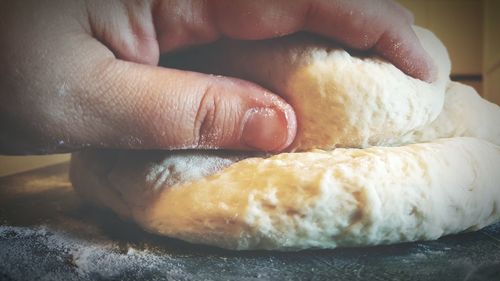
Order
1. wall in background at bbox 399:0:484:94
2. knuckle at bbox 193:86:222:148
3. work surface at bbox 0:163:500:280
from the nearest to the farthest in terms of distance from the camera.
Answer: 1. work surface at bbox 0:163:500:280
2. knuckle at bbox 193:86:222:148
3. wall in background at bbox 399:0:484:94

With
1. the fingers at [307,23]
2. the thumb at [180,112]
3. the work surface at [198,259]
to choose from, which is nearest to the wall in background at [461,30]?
the fingers at [307,23]

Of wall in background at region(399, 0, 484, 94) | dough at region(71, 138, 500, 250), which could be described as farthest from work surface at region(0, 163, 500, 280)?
wall in background at region(399, 0, 484, 94)

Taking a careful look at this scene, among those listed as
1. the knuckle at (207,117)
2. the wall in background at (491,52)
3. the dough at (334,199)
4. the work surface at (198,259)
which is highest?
the wall in background at (491,52)

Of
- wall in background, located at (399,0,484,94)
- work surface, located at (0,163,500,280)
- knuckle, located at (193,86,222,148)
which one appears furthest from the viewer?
wall in background, located at (399,0,484,94)

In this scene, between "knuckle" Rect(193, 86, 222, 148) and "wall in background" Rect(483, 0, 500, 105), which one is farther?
"wall in background" Rect(483, 0, 500, 105)

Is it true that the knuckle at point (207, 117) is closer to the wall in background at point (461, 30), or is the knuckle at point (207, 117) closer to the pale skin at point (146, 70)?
the pale skin at point (146, 70)

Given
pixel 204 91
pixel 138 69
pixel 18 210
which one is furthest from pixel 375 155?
pixel 18 210

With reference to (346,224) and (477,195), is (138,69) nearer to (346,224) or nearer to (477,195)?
(346,224)

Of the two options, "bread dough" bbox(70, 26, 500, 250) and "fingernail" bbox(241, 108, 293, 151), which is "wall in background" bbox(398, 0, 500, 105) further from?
"fingernail" bbox(241, 108, 293, 151)
